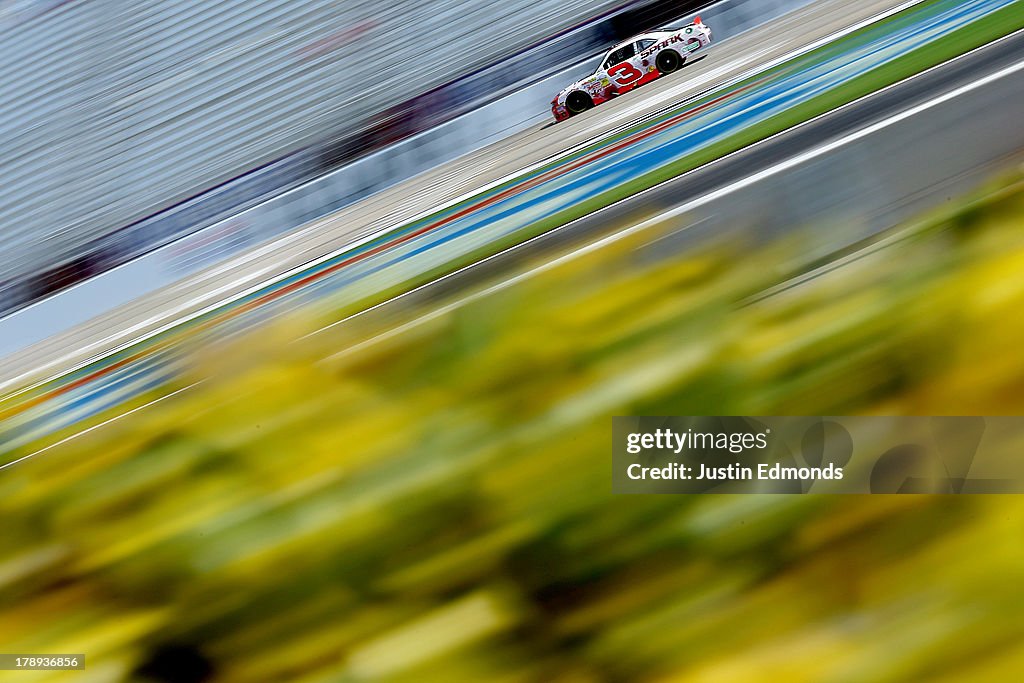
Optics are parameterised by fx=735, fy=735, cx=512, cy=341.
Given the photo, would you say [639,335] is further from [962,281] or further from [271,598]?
[271,598]

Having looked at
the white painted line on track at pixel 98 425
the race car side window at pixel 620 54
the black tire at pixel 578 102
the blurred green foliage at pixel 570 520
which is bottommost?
the blurred green foliage at pixel 570 520

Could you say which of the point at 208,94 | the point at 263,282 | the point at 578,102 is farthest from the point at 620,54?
the point at 208,94

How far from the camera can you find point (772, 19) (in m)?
3.51

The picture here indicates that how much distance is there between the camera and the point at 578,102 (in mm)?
3668

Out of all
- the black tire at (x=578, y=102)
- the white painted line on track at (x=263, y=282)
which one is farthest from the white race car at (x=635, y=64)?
the white painted line on track at (x=263, y=282)

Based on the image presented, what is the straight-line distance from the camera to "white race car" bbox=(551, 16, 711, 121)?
3684 millimetres

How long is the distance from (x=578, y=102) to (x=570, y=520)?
2.70 meters

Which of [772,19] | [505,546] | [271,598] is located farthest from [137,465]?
[772,19]

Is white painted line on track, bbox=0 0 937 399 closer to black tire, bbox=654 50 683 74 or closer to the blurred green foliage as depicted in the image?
black tire, bbox=654 50 683 74

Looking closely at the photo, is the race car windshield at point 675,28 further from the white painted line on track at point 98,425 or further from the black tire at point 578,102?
the white painted line on track at point 98,425

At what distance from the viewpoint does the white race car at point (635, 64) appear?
12.1 ft

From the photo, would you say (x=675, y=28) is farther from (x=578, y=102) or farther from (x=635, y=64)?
(x=578, y=102)

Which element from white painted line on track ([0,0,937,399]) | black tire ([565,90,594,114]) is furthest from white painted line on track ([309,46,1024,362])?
black tire ([565,90,594,114])

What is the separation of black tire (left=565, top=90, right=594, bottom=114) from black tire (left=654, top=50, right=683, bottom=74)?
1.30 ft
